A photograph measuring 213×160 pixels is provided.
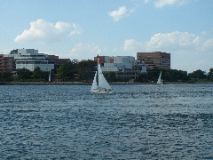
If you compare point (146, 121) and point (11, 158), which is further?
point (146, 121)

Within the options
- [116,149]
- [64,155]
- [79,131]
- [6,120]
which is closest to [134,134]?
[79,131]

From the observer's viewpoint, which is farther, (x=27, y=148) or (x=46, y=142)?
(x=46, y=142)

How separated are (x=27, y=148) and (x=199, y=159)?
1319 centimetres

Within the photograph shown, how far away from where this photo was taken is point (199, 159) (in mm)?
35000

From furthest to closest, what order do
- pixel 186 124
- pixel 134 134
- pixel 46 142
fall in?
1. pixel 186 124
2. pixel 134 134
3. pixel 46 142

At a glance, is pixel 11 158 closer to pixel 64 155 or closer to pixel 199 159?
pixel 64 155

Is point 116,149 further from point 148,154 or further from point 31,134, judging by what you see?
point 31,134

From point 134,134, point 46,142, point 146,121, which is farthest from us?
point 146,121

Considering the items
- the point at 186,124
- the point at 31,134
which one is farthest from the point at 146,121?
the point at 31,134

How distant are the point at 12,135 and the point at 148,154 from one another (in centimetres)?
1654

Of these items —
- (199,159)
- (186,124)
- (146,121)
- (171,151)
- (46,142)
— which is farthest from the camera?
(146,121)

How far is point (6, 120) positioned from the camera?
6525cm

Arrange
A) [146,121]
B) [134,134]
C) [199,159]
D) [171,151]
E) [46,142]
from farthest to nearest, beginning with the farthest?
[146,121] < [134,134] < [46,142] < [171,151] < [199,159]

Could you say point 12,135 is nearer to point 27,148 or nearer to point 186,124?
point 27,148
